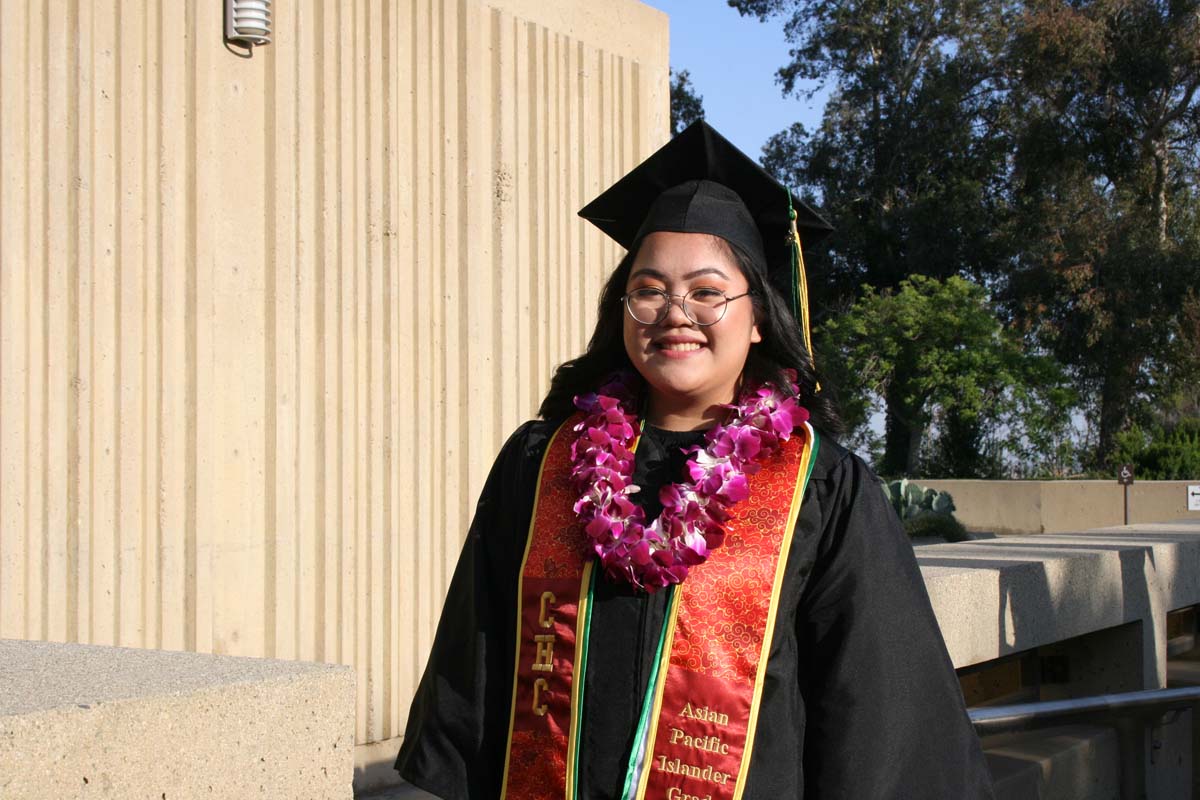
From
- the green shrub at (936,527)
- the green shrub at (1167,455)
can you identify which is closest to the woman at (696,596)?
the green shrub at (936,527)

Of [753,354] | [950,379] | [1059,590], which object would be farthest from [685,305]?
[950,379]

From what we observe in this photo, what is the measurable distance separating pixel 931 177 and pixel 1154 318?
7.13 m

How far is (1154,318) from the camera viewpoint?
2862cm

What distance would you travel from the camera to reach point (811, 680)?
2225 mm

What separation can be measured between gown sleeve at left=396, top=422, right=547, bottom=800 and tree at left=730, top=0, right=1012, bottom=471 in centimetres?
2887

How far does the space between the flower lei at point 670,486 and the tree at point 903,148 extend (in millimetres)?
28835

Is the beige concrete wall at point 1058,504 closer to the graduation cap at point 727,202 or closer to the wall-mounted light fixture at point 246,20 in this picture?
the wall-mounted light fixture at point 246,20

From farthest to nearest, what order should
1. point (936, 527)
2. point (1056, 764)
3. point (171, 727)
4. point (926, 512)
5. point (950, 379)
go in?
1. point (950, 379)
2. point (926, 512)
3. point (936, 527)
4. point (1056, 764)
5. point (171, 727)

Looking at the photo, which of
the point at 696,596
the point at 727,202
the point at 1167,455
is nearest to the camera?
the point at 696,596

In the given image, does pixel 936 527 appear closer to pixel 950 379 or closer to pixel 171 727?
pixel 950 379

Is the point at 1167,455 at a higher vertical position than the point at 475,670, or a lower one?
lower

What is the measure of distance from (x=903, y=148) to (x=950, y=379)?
878cm

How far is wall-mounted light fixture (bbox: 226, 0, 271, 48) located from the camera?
478cm

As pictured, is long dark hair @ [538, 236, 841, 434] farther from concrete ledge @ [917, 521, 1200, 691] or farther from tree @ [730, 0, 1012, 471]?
tree @ [730, 0, 1012, 471]
